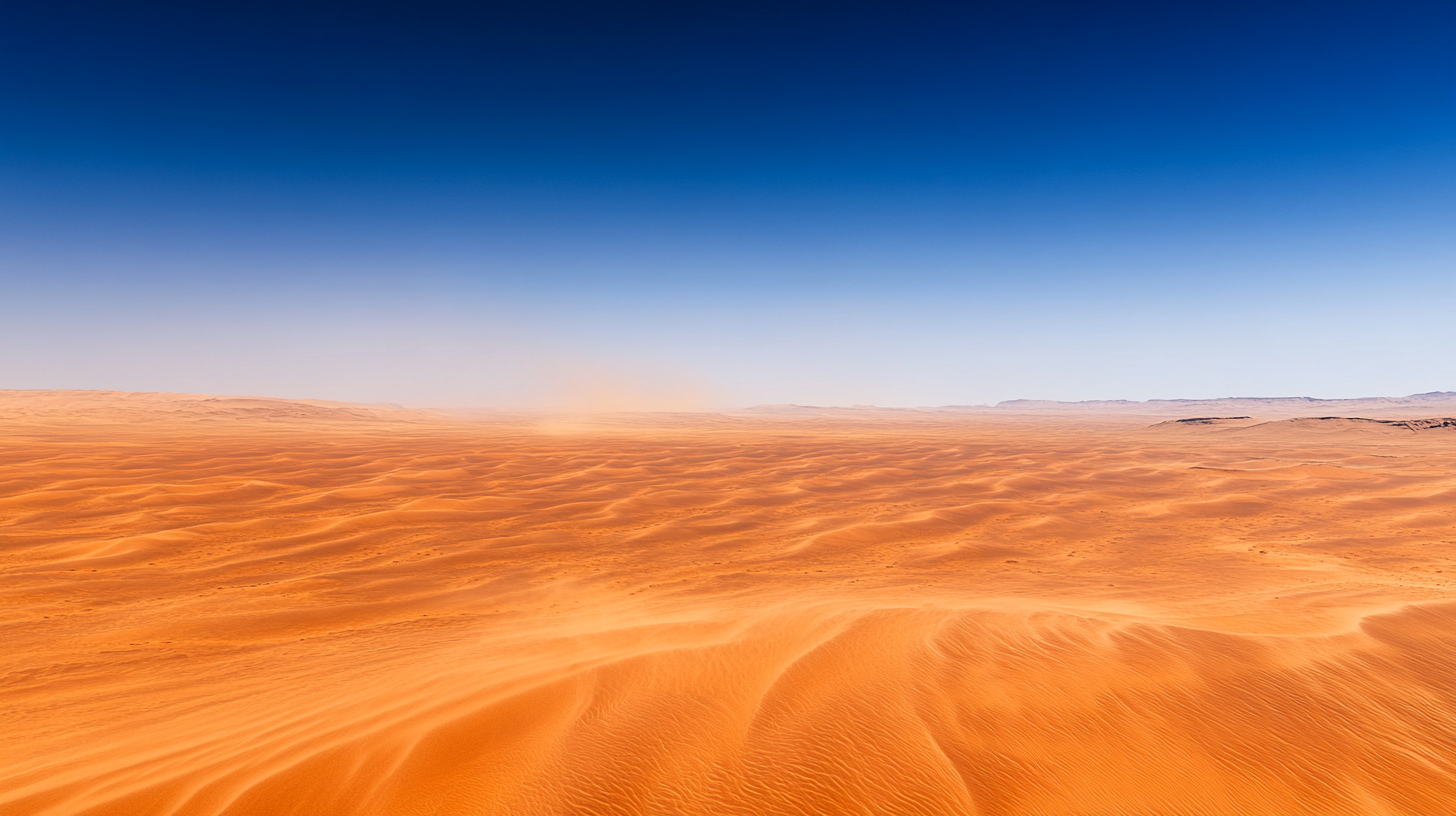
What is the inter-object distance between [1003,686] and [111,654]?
26.9ft

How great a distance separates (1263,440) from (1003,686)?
47.6m

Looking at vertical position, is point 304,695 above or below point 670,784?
below

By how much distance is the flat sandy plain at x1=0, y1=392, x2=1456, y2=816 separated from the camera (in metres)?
3.09

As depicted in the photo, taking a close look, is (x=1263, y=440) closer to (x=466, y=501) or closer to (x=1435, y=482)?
(x=1435, y=482)

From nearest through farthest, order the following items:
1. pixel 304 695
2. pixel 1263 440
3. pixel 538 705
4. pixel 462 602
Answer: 1. pixel 538 705
2. pixel 304 695
3. pixel 462 602
4. pixel 1263 440

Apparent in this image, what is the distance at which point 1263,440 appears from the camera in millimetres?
37594

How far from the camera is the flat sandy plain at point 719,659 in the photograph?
10.1 ft

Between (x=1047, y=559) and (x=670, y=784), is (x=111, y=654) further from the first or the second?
(x=1047, y=559)

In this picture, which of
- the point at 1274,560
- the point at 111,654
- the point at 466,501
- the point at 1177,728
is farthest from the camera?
the point at 466,501

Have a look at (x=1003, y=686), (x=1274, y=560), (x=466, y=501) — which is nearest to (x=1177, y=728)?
(x=1003, y=686)

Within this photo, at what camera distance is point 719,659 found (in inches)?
186

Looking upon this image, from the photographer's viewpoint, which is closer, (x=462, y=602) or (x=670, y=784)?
(x=670, y=784)

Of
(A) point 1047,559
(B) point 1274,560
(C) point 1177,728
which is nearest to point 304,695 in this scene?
(C) point 1177,728

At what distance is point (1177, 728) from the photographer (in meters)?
3.50
